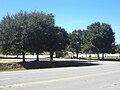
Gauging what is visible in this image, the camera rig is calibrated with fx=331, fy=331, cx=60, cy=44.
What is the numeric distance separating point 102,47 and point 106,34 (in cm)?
363

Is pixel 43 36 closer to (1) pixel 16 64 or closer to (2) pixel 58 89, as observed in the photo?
(1) pixel 16 64

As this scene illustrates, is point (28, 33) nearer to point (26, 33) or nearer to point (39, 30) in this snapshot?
point (26, 33)

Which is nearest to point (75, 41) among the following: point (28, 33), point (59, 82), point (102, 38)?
point (102, 38)

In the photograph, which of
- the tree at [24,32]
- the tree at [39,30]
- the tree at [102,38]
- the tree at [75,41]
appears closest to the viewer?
the tree at [24,32]

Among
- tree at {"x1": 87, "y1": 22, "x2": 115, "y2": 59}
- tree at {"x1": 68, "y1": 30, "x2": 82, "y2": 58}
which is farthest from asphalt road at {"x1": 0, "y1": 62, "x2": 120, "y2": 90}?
tree at {"x1": 68, "y1": 30, "x2": 82, "y2": 58}

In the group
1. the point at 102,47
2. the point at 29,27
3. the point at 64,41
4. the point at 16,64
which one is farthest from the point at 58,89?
the point at 102,47

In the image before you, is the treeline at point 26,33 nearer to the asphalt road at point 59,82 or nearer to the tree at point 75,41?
the asphalt road at point 59,82

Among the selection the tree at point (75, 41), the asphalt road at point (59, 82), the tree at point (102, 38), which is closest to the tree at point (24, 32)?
the asphalt road at point (59, 82)

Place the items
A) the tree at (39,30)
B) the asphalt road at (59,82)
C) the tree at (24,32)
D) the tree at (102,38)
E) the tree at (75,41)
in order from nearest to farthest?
the asphalt road at (59,82)
the tree at (24,32)
the tree at (39,30)
the tree at (102,38)
the tree at (75,41)

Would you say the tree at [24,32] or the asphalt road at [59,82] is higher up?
the tree at [24,32]

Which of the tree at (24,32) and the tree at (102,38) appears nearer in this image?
the tree at (24,32)

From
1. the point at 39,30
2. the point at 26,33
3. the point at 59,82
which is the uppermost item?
the point at 39,30

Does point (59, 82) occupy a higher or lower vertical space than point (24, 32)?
lower

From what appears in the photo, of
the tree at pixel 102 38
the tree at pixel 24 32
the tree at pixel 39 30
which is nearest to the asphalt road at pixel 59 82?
the tree at pixel 24 32
